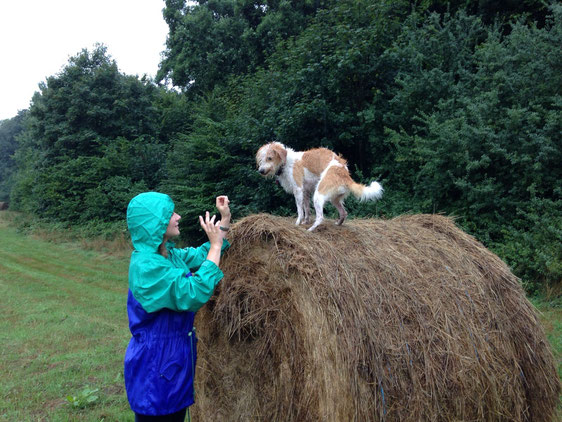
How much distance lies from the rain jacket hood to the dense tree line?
298 inches

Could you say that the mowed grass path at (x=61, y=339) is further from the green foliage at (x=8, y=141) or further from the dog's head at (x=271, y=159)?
the green foliage at (x=8, y=141)

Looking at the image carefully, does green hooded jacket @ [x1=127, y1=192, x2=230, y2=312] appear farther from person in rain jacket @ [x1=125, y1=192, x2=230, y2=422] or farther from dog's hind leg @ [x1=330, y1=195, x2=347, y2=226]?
dog's hind leg @ [x1=330, y1=195, x2=347, y2=226]

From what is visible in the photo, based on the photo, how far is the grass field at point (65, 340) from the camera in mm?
4750

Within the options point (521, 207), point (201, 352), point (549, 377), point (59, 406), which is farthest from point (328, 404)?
point (521, 207)

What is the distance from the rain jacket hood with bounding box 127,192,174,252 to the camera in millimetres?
2682

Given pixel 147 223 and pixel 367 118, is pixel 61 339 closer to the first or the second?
pixel 147 223

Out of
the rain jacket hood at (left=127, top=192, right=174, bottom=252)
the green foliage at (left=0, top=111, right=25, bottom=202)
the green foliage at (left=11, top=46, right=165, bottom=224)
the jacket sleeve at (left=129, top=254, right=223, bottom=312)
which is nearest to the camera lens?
the jacket sleeve at (left=129, top=254, right=223, bottom=312)

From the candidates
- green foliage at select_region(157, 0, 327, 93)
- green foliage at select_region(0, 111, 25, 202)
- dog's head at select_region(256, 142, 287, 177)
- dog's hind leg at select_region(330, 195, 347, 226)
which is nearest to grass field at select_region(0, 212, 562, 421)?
dog's hind leg at select_region(330, 195, 347, 226)

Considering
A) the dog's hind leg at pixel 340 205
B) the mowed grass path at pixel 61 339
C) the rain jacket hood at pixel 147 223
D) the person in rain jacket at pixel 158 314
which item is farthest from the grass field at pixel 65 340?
the dog's hind leg at pixel 340 205

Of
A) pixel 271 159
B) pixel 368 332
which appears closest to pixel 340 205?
pixel 271 159

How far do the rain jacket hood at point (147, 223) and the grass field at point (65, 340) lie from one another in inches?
→ 111

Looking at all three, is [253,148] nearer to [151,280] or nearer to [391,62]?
[391,62]

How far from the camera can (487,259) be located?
14.3 ft

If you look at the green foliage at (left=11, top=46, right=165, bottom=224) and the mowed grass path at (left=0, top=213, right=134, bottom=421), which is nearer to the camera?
the mowed grass path at (left=0, top=213, right=134, bottom=421)
